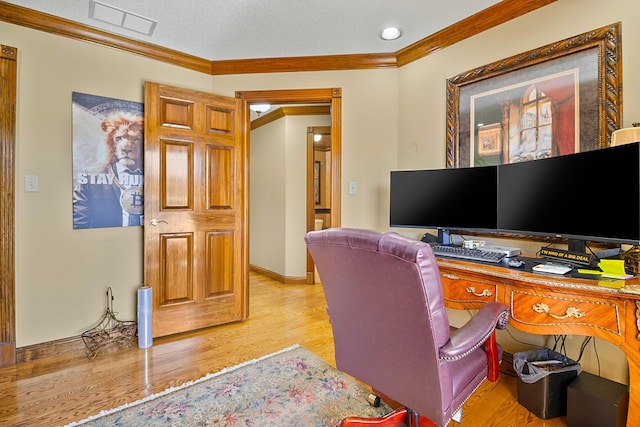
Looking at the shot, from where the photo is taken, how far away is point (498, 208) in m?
2.08

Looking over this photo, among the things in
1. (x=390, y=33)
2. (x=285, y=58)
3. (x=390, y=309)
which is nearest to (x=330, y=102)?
(x=285, y=58)

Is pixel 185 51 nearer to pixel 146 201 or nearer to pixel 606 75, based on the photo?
pixel 146 201

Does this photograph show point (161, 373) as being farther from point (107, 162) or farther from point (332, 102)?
point (332, 102)

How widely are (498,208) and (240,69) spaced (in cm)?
262

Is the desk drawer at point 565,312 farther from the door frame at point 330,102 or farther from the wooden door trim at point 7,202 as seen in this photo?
the wooden door trim at point 7,202

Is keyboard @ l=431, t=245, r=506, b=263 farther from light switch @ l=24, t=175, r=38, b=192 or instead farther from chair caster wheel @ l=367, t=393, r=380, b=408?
light switch @ l=24, t=175, r=38, b=192

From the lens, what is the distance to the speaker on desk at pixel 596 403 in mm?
1485

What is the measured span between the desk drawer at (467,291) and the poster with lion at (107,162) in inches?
99.8

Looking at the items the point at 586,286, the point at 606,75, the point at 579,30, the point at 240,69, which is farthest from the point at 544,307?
the point at 240,69

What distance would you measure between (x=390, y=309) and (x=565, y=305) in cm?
84

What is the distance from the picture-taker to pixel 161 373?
2.22m

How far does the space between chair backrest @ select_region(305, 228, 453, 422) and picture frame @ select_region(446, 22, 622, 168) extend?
1.54m

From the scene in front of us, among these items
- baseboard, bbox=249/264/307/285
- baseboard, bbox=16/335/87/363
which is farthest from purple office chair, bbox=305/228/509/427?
baseboard, bbox=249/264/307/285

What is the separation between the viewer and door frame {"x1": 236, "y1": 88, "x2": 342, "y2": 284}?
311cm
